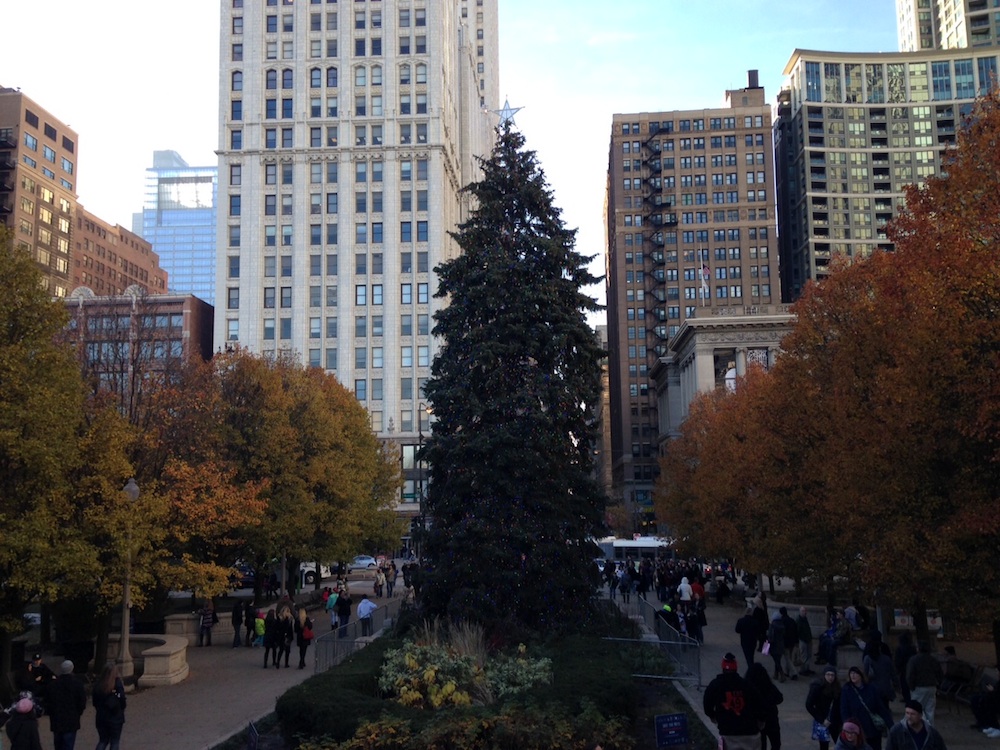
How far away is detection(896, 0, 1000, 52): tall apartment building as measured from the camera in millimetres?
165000

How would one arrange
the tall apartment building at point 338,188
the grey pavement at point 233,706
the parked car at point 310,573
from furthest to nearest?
the tall apartment building at point 338,188, the parked car at point 310,573, the grey pavement at point 233,706

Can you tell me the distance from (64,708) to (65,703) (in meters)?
0.07

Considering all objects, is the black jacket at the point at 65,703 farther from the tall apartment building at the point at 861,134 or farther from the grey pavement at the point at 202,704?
the tall apartment building at the point at 861,134

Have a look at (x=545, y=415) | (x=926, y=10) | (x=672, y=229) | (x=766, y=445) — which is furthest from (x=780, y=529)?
(x=926, y=10)

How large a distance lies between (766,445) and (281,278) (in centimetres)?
7567

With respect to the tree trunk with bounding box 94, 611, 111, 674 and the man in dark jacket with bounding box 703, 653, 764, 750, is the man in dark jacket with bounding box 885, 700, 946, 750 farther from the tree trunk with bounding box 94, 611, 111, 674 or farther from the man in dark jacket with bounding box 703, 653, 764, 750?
the tree trunk with bounding box 94, 611, 111, 674

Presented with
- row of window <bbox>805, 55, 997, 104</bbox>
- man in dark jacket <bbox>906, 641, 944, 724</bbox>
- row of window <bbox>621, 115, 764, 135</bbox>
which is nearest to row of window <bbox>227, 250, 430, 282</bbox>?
row of window <bbox>621, 115, 764, 135</bbox>

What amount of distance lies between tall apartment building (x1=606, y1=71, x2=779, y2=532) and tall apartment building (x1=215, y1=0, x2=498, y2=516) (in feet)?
165

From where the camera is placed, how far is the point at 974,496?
1898 cm

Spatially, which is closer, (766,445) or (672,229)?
(766,445)

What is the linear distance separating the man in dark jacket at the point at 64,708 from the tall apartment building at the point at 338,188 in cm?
8194

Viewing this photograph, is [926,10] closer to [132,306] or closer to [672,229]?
[672,229]

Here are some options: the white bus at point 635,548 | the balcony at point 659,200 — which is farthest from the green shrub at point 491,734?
the balcony at point 659,200

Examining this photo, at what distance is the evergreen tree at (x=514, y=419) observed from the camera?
88.6 feet
